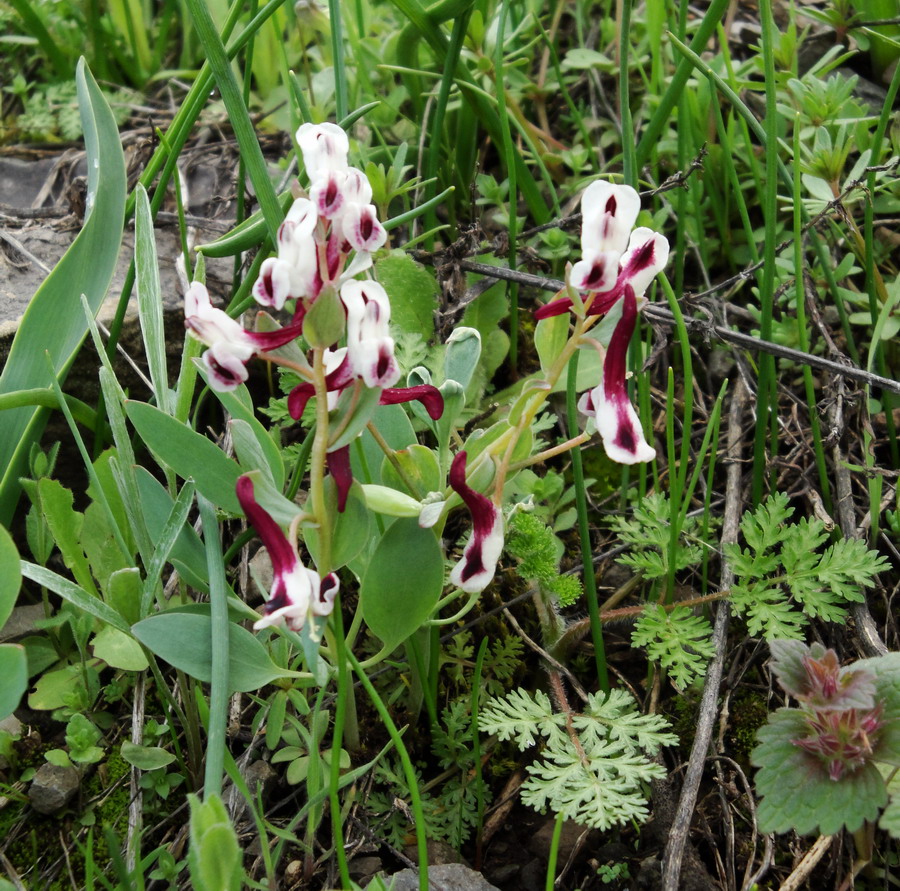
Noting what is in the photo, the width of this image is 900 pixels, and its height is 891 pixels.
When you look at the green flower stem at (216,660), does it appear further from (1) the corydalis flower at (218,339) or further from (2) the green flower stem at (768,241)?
(2) the green flower stem at (768,241)

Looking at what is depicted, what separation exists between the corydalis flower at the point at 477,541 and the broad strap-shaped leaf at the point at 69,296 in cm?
67

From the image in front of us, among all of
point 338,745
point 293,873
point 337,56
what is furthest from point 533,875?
point 337,56

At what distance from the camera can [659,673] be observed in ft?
4.50

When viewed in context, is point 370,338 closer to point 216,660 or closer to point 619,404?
point 619,404

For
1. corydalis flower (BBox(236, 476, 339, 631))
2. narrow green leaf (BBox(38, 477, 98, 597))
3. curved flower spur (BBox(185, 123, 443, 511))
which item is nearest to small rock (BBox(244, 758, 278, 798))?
narrow green leaf (BBox(38, 477, 98, 597))

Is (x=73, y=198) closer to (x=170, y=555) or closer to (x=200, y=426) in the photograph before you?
(x=200, y=426)

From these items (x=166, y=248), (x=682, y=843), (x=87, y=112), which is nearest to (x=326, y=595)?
(x=682, y=843)

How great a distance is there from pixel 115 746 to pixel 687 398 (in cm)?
98

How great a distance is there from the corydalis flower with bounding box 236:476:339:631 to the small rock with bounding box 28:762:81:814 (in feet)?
1.96

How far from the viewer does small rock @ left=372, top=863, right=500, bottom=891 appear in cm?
114

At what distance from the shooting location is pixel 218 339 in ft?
2.86

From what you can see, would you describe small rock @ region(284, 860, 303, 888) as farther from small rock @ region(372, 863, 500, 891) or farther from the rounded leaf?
the rounded leaf

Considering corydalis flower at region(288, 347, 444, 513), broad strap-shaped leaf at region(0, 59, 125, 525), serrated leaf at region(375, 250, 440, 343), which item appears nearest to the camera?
corydalis flower at region(288, 347, 444, 513)

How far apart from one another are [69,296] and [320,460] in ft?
2.05
